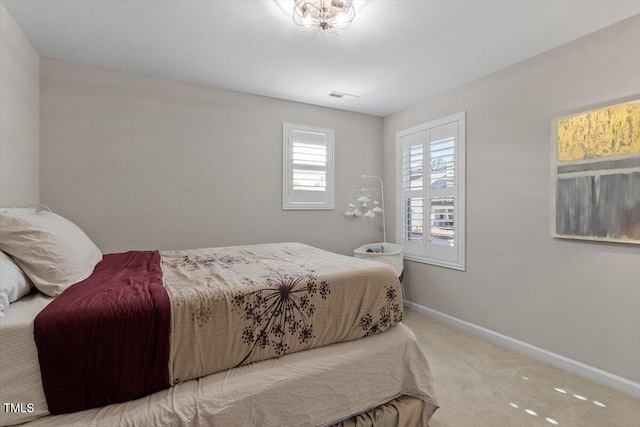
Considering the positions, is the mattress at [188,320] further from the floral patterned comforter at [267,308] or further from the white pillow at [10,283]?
the white pillow at [10,283]

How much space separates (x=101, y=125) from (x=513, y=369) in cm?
410

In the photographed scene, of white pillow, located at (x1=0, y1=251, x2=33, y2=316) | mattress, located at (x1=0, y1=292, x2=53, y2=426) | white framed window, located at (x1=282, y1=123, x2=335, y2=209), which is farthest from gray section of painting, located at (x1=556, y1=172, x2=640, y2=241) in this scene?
white pillow, located at (x1=0, y1=251, x2=33, y2=316)

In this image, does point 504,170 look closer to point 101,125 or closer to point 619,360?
point 619,360

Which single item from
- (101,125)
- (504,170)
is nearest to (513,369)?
(504,170)

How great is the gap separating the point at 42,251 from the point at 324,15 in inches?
80.1

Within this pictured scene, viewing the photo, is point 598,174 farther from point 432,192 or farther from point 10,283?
point 10,283

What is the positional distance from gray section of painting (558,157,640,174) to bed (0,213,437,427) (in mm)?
1735

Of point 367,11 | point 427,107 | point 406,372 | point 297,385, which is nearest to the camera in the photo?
point 297,385

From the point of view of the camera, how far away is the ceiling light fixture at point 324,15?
6.19 ft

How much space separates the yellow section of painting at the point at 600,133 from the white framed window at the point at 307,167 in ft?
7.69

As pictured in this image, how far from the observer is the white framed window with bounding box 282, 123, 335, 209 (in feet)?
12.0

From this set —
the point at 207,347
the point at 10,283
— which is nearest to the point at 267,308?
the point at 207,347

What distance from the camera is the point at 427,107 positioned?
362 cm

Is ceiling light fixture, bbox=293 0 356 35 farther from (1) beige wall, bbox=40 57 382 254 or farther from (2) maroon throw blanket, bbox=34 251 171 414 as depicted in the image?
(2) maroon throw blanket, bbox=34 251 171 414
